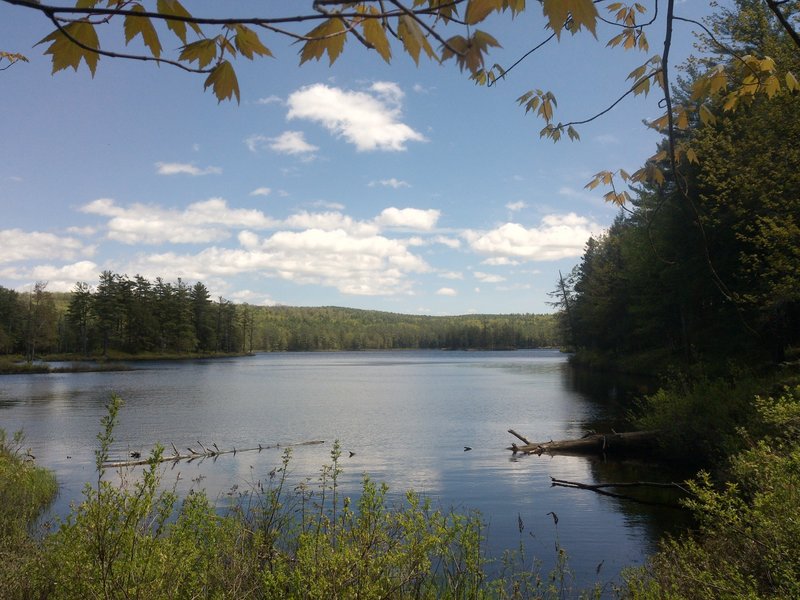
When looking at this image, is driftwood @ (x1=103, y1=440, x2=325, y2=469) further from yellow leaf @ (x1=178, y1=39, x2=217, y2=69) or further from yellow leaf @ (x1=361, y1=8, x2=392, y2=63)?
yellow leaf @ (x1=361, y1=8, x2=392, y2=63)

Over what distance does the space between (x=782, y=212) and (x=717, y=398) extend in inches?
312

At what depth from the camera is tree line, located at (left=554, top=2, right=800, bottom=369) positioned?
16516mm

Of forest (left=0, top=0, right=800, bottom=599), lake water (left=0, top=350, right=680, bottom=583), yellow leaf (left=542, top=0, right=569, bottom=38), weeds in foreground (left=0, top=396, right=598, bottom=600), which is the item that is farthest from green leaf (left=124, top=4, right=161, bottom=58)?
lake water (left=0, top=350, right=680, bottom=583)

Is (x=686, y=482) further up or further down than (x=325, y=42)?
further down

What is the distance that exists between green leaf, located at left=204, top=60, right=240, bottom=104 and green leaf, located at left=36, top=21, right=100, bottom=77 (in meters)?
0.29

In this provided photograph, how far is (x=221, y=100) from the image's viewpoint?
161cm

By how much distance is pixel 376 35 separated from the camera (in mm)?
1485

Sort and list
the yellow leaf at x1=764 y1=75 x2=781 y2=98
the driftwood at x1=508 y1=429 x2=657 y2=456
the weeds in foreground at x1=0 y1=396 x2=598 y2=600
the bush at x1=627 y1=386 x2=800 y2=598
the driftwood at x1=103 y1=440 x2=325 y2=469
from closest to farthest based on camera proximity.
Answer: the yellow leaf at x1=764 y1=75 x2=781 y2=98
the weeds in foreground at x1=0 y1=396 x2=598 y2=600
the bush at x1=627 y1=386 x2=800 y2=598
the driftwood at x1=103 y1=440 x2=325 y2=469
the driftwood at x1=508 y1=429 x2=657 y2=456

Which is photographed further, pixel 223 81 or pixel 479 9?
pixel 223 81

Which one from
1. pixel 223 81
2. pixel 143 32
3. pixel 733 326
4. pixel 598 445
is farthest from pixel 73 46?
pixel 733 326

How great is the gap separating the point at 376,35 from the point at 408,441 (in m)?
24.1

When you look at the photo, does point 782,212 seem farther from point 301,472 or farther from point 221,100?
point 221,100

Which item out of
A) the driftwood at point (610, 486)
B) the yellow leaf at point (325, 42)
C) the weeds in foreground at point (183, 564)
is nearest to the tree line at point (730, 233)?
the yellow leaf at point (325, 42)

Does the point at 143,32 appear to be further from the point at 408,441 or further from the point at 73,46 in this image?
the point at 408,441
